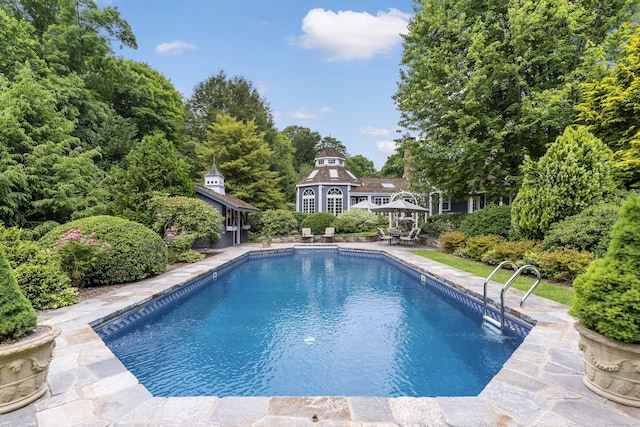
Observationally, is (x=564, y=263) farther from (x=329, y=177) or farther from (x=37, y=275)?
(x=329, y=177)

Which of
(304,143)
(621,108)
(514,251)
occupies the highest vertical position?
(304,143)

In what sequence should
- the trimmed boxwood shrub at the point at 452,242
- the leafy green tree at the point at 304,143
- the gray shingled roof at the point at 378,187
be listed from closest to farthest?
1. the trimmed boxwood shrub at the point at 452,242
2. the gray shingled roof at the point at 378,187
3. the leafy green tree at the point at 304,143

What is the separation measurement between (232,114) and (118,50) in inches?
400

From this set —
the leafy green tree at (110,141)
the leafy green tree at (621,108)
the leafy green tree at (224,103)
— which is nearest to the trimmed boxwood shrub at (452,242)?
the leafy green tree at (621,108)

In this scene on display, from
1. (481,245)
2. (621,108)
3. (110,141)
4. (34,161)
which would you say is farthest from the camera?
(110,141)

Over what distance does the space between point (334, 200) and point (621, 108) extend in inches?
723

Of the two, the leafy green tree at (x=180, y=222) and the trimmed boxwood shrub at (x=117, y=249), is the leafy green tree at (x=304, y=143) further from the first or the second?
the trimmed boxwood shrub at (x=117, y=249)

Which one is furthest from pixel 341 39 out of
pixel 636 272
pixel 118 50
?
pixel 636 272

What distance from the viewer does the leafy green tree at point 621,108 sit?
901 cm

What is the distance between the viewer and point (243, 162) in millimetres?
22797

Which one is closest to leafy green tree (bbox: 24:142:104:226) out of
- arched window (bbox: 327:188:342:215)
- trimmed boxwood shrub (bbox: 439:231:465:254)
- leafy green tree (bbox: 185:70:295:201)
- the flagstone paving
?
the flagstone paving

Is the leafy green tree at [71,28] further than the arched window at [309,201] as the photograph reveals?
No

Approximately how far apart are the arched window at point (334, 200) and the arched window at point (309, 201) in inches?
51.4

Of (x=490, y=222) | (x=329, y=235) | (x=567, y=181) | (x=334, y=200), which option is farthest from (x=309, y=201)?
(x=567, y=181)
